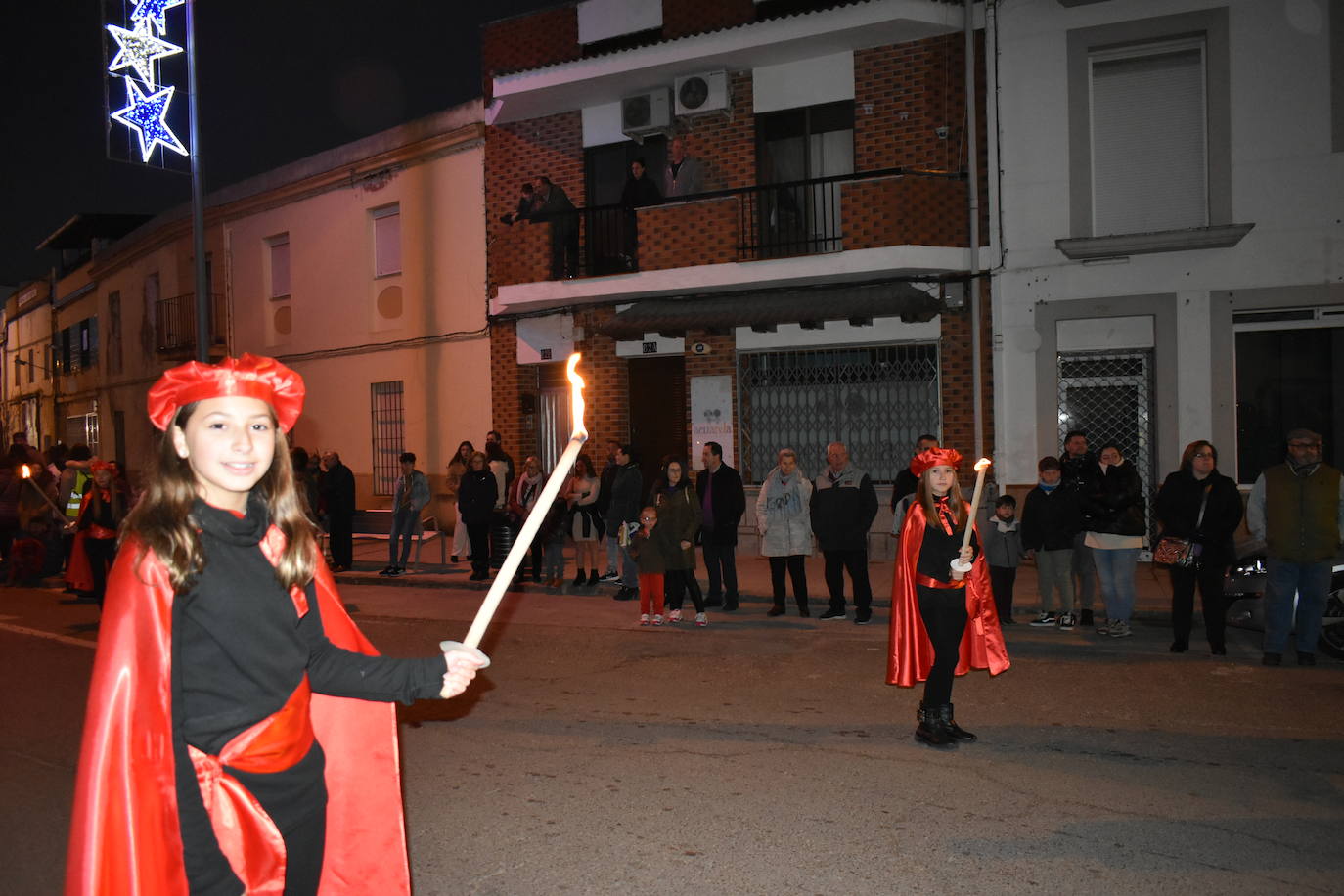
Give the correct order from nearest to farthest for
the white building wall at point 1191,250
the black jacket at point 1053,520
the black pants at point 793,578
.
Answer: the black jacket at point 1053,520 → the black pants at point 793,578 → the white building wall at point 1191,250

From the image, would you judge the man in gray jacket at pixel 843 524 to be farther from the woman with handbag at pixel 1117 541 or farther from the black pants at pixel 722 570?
the woman with handbag at pixel 1117 541

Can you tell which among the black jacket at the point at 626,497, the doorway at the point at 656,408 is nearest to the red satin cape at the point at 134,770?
the black jacket at the point at 626,497

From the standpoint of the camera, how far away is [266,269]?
2219 cm

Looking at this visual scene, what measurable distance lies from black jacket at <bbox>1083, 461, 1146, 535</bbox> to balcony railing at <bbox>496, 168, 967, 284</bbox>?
18.5 ft

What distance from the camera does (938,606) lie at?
19.3 ft

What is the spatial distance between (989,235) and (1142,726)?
9.19m

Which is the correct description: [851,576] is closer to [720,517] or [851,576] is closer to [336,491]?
[720,517]

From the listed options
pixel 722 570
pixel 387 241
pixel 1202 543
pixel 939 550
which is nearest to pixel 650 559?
pixel 722 570

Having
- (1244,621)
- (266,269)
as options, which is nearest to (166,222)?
(266,269)

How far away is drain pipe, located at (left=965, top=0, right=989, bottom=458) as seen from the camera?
14156mm

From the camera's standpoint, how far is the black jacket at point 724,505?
1109 centimetres

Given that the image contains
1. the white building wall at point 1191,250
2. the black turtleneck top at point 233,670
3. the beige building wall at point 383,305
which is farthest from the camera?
the beige building wall at point 383,305

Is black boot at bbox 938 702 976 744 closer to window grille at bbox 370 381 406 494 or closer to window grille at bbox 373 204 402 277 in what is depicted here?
window grille at bbox 370 381 406 494

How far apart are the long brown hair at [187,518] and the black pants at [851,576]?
822 cm
